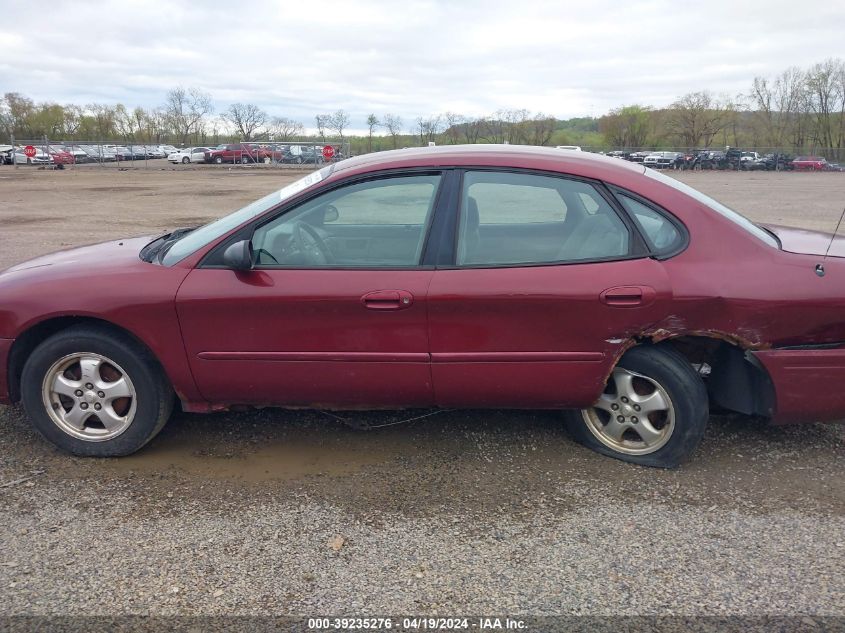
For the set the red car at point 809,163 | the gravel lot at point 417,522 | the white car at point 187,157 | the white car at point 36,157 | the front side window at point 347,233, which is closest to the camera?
the gravel lot at point 417,522

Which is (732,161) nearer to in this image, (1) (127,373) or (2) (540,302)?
(2) (540,302)

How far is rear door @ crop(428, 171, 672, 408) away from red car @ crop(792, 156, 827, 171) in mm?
42575

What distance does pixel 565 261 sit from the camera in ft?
11.3

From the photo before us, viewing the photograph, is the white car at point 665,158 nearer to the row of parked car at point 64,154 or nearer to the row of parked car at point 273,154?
the row of parked car at point 273,154

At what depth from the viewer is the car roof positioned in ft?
11.9

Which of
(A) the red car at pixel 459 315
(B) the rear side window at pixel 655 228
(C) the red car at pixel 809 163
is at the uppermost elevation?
(C) the red car at pixel 809 163

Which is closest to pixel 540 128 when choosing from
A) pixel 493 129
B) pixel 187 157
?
pixel 493 129

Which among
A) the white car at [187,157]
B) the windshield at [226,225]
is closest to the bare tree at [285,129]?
the white car at [187,157]

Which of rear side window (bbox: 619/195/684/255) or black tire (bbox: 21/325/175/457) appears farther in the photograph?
black tire (bbox: 21/325/175/457)

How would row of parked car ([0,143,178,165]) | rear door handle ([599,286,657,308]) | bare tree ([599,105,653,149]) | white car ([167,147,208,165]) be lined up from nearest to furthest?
rear door handle ([599,286,657,308]) → row of parked car ([0,143,178,165]) → white car ([167,147,208,165]) → bare tree ([599,105,653,149])

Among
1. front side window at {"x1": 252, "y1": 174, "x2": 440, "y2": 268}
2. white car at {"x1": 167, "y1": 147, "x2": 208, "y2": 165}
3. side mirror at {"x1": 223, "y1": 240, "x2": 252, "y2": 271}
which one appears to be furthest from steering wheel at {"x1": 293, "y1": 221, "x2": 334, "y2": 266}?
white car at {"x1": 167, "y1": 147, "x2": 208, "y2": 165}

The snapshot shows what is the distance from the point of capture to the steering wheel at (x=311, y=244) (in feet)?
11.8

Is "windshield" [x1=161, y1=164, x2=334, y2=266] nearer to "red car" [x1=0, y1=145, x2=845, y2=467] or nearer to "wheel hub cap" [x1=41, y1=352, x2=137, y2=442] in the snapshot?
"red car" [x1=0, y1=145, x2=845, y2=467]

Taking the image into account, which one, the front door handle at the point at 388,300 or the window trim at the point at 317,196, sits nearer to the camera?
the front door handle at the point at 388,300
